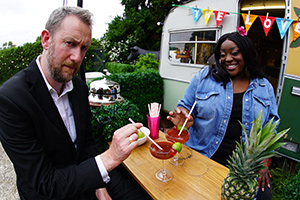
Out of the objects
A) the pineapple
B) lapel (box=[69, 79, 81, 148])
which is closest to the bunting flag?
lapel (box=[69, 79, 81, 148])

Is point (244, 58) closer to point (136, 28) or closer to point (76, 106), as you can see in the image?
point (76, 106)

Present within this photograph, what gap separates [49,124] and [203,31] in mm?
4379

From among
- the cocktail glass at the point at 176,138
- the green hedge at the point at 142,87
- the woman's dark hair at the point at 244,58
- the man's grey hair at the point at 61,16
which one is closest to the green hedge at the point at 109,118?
the cocktail glass at the point at 176,138

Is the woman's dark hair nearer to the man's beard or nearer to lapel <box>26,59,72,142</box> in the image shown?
the man's beard

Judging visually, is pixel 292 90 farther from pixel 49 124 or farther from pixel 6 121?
pixel 6 121

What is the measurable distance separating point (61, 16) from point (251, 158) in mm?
1820

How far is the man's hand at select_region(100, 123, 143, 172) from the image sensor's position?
137 cm

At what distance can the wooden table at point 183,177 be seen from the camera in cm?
152

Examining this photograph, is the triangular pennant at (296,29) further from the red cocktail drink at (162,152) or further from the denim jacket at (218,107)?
the red cocktail drink at (162,152)

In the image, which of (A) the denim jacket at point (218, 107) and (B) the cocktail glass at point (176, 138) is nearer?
(B) the cocktail glass at point (176, 138)

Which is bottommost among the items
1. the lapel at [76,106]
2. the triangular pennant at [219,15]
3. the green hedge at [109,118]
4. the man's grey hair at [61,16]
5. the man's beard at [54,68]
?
the green hedge at [109,118]

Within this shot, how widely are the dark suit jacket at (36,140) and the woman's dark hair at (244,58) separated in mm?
1803

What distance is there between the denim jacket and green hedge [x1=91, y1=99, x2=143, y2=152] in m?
1.00

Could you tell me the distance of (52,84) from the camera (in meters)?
1.74
